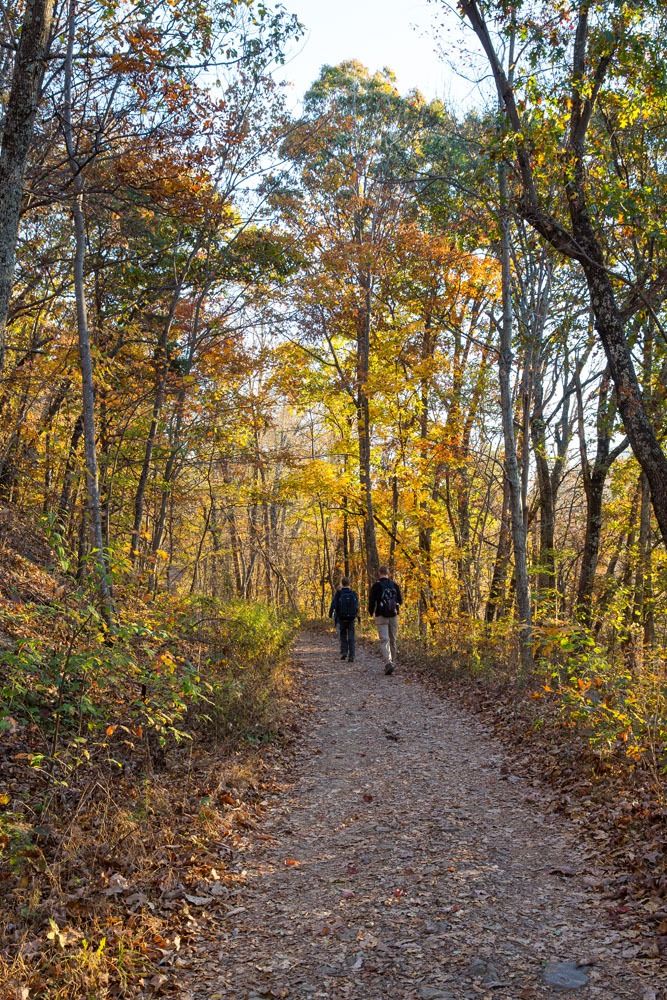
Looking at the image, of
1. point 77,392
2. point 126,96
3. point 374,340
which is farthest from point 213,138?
point 374,340

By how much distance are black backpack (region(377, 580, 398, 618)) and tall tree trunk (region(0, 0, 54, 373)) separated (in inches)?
343

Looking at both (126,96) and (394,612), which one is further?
(394,612)

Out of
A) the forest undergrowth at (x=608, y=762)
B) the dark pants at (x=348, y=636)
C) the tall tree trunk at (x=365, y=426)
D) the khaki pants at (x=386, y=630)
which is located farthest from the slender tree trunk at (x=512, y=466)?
the tall tree trunk at (x=365, y=426)

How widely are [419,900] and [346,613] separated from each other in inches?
419

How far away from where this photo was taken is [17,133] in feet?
20.0

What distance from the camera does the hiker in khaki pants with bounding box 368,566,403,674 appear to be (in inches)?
516

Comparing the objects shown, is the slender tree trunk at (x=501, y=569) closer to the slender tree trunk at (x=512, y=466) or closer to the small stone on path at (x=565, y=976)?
the slender tree trunk at (x=512, y=466)

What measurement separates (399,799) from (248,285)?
1077cm

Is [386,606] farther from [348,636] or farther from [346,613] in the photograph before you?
[348,636]

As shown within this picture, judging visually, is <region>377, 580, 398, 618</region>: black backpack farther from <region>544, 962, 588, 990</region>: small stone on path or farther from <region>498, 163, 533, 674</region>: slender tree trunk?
<region>544, 962, 588, 990</region>: small stone on path

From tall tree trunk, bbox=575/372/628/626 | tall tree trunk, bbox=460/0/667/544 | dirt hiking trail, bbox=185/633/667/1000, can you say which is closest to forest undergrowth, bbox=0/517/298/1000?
dirt hiking trail, bbox=185/633/667/1000

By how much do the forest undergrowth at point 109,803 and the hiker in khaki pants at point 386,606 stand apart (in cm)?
471

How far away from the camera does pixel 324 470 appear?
826 inches

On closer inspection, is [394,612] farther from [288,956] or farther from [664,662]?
[288,956]
